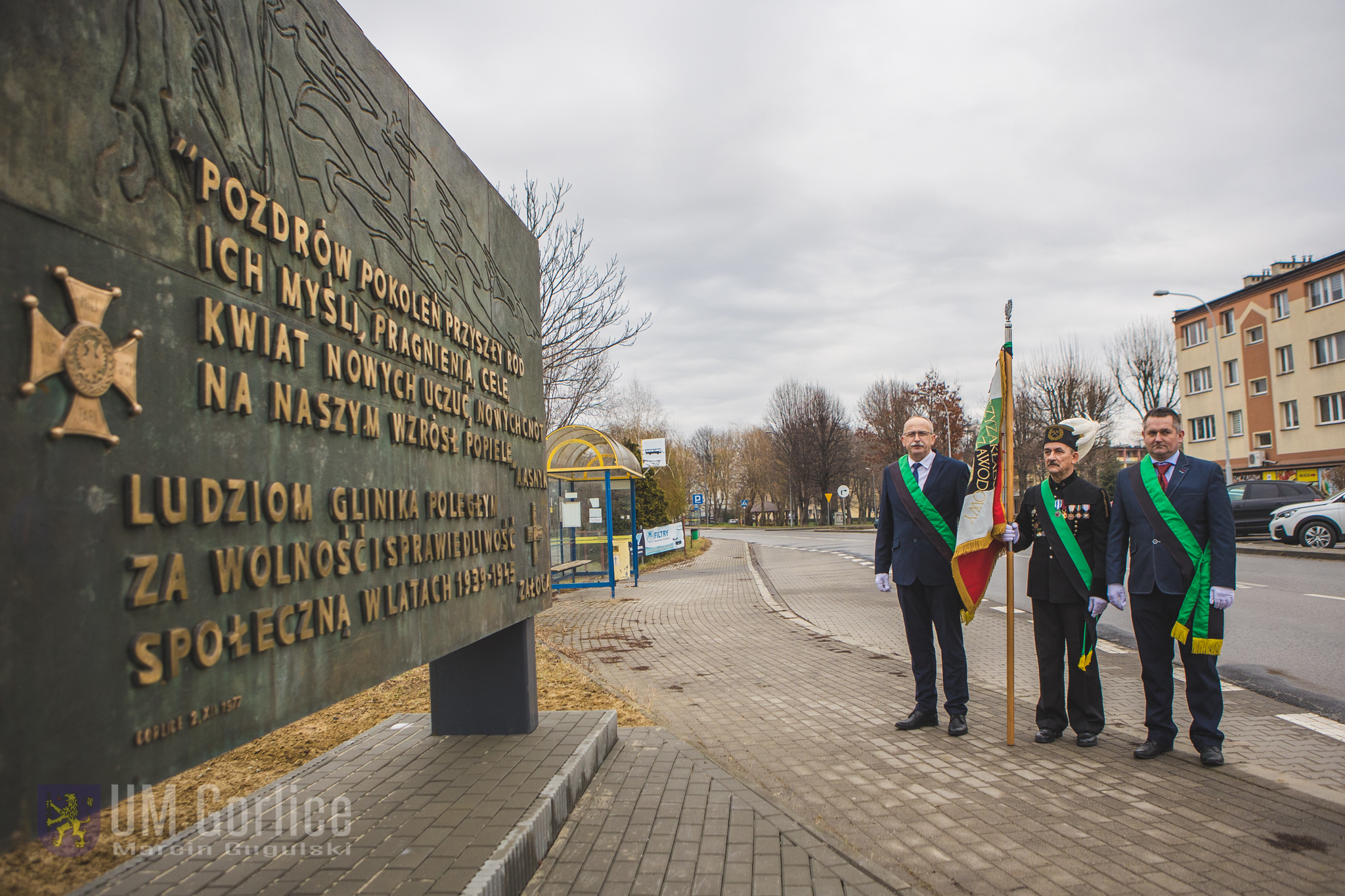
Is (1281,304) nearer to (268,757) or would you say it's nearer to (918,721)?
(918,721)

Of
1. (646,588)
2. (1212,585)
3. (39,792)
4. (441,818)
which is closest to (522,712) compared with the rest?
(441,818)

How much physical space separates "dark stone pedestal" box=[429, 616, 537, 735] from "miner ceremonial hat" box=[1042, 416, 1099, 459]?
3.42m

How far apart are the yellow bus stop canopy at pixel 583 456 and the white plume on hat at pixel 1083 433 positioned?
33.4ft

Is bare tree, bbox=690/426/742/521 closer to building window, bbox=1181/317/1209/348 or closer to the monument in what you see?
building window, bbox=1181/317/1209/348

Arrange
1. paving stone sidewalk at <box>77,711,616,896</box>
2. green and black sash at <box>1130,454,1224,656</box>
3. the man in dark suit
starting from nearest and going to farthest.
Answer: paving stone sidewalk at <box>77,711,616,896</box> → green and black sash at <box>1130,454,1224,656</box> → the man in dark suit

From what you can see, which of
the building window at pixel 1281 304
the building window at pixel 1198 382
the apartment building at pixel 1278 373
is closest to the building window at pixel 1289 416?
the apartment building at pixel 1278 373

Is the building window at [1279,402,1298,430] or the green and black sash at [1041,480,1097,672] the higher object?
the building window at [1279,402,1298,430]

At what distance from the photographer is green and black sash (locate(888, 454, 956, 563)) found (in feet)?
17.2

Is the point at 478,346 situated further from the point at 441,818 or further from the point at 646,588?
the point at 646,588

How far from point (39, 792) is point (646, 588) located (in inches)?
579

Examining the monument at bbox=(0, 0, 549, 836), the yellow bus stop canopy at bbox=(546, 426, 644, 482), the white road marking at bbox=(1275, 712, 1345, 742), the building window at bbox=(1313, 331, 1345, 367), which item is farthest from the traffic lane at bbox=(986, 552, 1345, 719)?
the building window at bbox=(1313, 331, 1345, 367)

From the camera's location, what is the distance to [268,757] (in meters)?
4.77

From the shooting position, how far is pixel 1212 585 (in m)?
4.34

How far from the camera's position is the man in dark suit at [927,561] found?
5.18m
